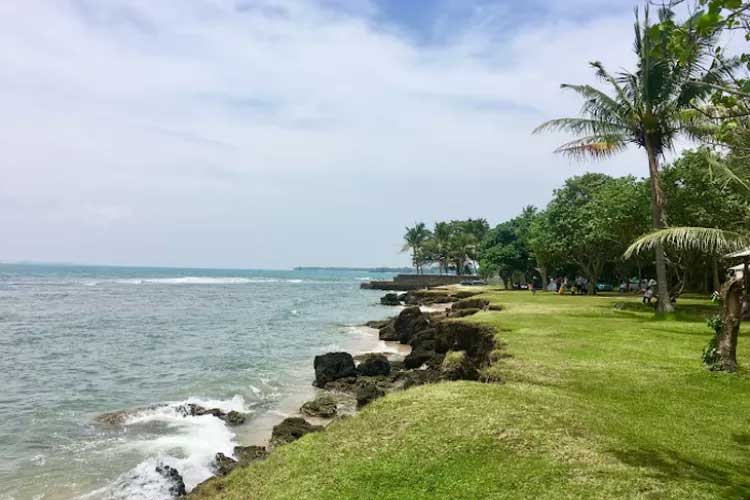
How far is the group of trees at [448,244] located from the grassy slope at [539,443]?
80327mm

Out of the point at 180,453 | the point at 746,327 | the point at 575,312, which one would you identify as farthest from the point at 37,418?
the point at 746,327

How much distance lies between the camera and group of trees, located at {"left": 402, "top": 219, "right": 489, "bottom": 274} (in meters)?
97.4

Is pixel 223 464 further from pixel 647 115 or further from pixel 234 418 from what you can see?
pixel 647 115

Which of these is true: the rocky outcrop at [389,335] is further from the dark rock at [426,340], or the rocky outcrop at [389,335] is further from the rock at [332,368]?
the rock at [332,368]

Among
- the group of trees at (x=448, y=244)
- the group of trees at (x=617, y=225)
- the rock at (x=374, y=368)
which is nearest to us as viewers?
the rock at (x=374, y=368)

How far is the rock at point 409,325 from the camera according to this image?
30.7 m

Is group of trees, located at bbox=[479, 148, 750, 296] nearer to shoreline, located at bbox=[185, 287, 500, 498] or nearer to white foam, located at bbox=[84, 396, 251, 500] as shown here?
shoreline, located at bbox=[185, 287, 500, 498]

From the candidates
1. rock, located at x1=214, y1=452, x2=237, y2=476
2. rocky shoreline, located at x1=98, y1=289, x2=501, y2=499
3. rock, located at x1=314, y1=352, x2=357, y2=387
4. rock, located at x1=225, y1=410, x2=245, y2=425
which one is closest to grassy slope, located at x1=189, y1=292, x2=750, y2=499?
rocky shoreline, located at x1=98, y1=289, x2=501, y2=499

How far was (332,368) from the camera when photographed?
19484 mm

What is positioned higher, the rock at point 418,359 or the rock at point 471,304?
the rock at point 471,304

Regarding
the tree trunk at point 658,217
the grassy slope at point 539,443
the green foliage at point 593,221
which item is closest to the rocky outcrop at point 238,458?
the grassy slope at point 539,443

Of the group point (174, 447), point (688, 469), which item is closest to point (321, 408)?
point (174, 447)

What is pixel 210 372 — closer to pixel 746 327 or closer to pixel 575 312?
pixel 575 312

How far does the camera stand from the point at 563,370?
12.0m
